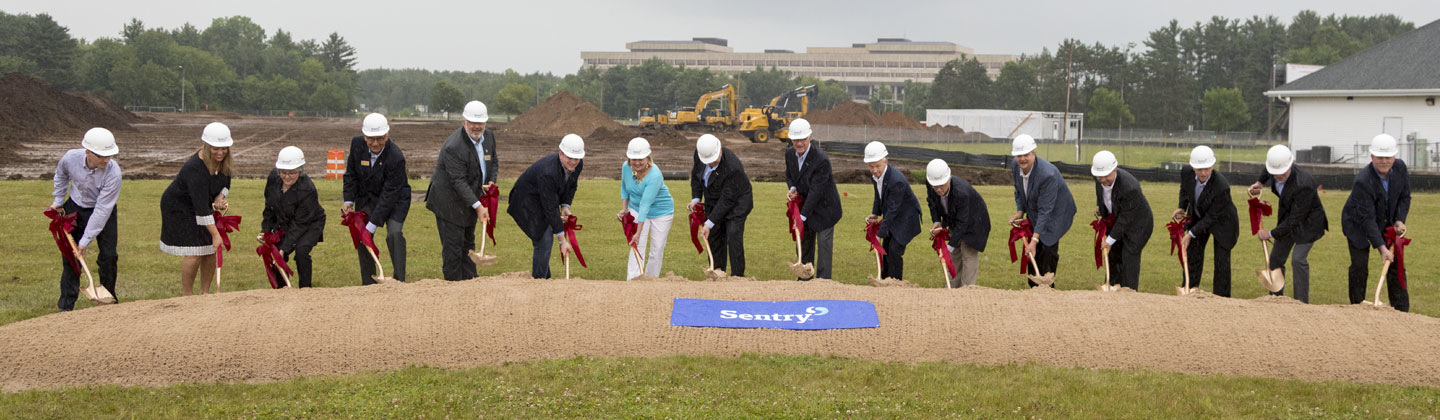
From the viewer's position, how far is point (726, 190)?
1112 cm

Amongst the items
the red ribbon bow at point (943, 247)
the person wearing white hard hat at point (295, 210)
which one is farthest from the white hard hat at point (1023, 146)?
the person wearing white hard hat at point (295, 210)

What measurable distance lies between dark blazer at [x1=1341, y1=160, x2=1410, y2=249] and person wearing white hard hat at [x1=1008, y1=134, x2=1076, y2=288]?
2.44 meters

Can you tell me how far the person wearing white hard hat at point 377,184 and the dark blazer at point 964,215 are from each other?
530 centimetres

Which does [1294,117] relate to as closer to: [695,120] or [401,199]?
[695,120]

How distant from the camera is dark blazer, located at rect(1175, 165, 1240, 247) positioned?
416 inches

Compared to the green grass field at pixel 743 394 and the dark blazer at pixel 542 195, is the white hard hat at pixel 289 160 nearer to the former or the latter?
the dark blazer at pixel 542 195

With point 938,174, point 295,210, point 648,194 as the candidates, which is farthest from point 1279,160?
point 295,210

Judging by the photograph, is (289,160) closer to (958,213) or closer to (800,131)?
(800,131)

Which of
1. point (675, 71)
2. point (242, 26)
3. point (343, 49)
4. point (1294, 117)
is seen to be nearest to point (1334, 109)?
point (1294, 117)

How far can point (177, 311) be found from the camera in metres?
8.25

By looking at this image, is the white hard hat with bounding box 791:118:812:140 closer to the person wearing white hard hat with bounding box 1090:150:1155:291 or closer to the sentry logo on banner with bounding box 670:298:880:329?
the person wearing white hard hat with bounding box 1090:150:1155:291

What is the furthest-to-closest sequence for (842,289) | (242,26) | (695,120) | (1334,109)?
1. (242,26)
2. (695,120)
3. (1334,109)
4. (842,289)

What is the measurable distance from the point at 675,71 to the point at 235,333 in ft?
373

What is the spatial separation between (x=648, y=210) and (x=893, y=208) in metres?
2.44
